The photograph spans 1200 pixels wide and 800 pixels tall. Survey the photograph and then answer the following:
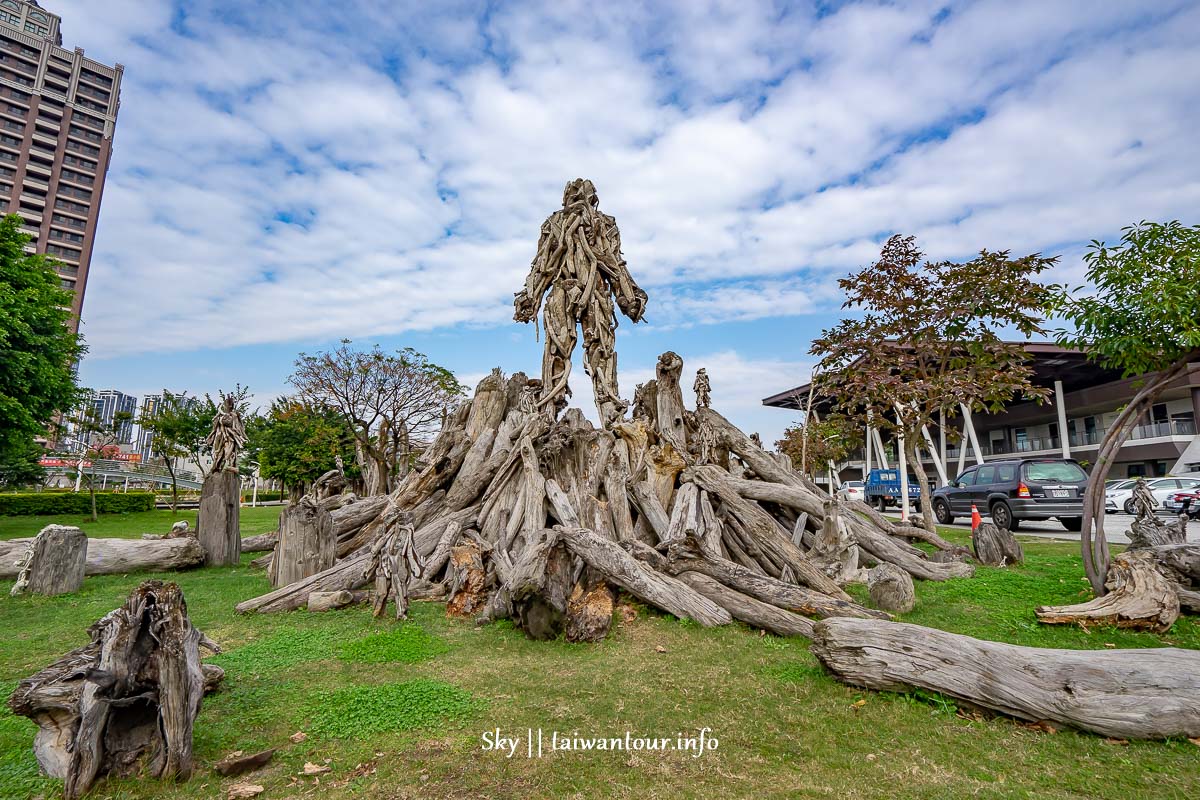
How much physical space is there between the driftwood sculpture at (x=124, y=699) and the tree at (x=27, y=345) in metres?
17.0

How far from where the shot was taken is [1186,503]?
57.7ft

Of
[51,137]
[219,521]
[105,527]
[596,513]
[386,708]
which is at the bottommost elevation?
[105,527]

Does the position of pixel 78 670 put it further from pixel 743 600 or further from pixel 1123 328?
pixel 1123 328

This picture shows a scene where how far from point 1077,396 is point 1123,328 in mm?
39899

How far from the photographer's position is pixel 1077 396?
3653cm

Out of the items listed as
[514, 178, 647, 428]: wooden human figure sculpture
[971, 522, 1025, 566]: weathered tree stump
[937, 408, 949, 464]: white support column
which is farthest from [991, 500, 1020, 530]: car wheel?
[514, 178, 647, 428]: wooden human figure sculpture

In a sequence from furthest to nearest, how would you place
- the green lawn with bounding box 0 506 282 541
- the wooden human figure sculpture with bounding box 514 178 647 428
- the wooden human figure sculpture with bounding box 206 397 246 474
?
1. the green lawn with bounding box 0 506 282 541
2. the wooden human figure sculpture with bounding box 514 178 647 428
3. the wooden human figure sculpture with bounding box 206 397 246 474

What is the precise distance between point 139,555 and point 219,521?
1168 mm

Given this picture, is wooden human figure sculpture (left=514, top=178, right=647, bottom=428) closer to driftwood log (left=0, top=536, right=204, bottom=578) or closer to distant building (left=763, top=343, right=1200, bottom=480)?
driftwood log (left=0, top=536, right=204, bottom=578)

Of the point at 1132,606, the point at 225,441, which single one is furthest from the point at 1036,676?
the point at 225,441

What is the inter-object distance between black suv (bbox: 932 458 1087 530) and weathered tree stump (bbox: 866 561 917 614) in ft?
25.7

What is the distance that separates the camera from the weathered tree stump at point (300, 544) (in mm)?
7512

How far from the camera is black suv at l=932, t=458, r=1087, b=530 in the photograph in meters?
12.9

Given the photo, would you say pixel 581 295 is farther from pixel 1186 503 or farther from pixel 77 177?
pixel 77 177
